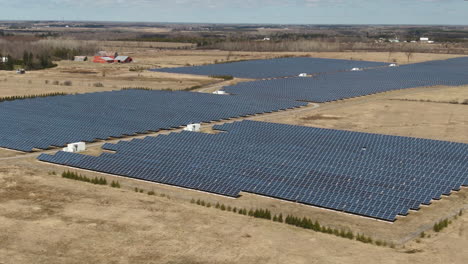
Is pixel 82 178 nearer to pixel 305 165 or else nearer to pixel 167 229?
pixel 167 229

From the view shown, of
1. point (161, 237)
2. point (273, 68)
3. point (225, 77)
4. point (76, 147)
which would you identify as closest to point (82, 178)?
point (76, 147)

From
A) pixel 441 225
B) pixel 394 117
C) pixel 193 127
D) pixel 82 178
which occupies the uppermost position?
pixel 193 127

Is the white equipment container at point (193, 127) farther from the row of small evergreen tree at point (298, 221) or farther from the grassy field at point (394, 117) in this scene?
the row of small evergreen tree at point (298, 221)

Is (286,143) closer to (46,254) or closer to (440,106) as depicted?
(46,254)

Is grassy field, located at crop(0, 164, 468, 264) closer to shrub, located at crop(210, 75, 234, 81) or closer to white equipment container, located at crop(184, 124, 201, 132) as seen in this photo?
white equipment container, located at crop(184, 124, 201, 132)

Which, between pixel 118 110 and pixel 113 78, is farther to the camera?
pixel 113 78

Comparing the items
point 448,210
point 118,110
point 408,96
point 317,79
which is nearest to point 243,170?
point 448,210
